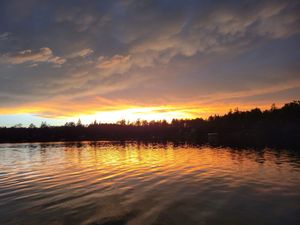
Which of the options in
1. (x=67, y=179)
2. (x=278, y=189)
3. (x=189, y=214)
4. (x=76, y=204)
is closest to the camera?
(x=189, y=214)

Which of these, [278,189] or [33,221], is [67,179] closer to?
[33,221]

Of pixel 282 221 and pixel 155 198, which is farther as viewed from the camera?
pixel 155 198

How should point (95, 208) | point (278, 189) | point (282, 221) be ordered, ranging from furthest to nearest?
1. point (278, 189)
2. point (95, 208)
3. point (282, 221)

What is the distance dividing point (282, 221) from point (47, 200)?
20166 mm

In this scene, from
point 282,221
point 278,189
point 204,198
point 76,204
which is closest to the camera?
point 282,221

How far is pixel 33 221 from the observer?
1925 cm

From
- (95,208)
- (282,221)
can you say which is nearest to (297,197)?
(282,221)

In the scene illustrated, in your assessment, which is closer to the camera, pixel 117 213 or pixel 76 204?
pixel 117 213

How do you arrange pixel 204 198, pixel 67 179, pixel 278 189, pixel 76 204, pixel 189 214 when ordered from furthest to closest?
pixel 67 179, pixel 278 189, pixel 204 198, pixel 76 204, pixel 189 214

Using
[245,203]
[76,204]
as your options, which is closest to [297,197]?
[245,203]

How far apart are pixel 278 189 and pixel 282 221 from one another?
11.0 m

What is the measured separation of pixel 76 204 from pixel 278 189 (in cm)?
2081

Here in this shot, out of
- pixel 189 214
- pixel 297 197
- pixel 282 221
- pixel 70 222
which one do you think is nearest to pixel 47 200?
pixel 70 222

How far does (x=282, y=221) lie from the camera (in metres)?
18.6
